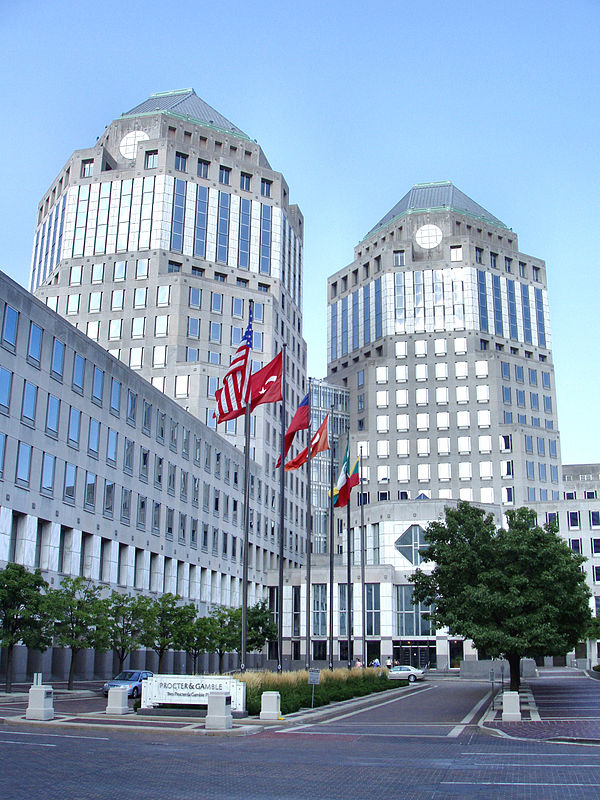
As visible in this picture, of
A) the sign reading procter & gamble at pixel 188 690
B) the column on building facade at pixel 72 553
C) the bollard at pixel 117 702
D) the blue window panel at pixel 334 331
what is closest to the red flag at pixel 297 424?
the sign reading procter & gamble at pixel 188 690

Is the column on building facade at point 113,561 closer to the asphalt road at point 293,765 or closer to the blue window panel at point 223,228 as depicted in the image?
the asphalt road at point 293,765

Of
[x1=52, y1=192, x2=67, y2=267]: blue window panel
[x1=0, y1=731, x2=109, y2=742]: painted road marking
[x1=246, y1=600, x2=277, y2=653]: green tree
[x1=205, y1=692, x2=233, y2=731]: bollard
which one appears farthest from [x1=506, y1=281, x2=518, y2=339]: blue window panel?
[x1=0, y1=731, x2=109, y2=742]: painted road marking

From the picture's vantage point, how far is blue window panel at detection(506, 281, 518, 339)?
5325 inches

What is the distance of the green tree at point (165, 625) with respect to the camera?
165 feet

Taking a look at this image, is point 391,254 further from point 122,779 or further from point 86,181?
point 122,779

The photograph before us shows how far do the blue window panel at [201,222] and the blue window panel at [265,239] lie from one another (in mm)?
7913

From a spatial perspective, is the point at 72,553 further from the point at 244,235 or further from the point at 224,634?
the point at 244,235

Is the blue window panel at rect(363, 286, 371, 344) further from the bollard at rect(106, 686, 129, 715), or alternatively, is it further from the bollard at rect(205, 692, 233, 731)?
the bollard at rect(205, 692, 233, 731)

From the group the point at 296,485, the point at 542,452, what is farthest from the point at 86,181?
the point at 542,452

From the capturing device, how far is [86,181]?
104 m

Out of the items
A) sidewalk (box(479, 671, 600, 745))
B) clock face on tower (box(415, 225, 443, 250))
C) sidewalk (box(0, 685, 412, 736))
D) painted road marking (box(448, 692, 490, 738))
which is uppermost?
clock face on tower (box(415, 225, 443, 250))

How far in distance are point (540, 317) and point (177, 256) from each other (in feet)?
213

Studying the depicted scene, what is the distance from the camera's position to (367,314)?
467 ft

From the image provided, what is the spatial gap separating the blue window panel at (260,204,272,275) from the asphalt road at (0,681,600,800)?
84.8 metres
